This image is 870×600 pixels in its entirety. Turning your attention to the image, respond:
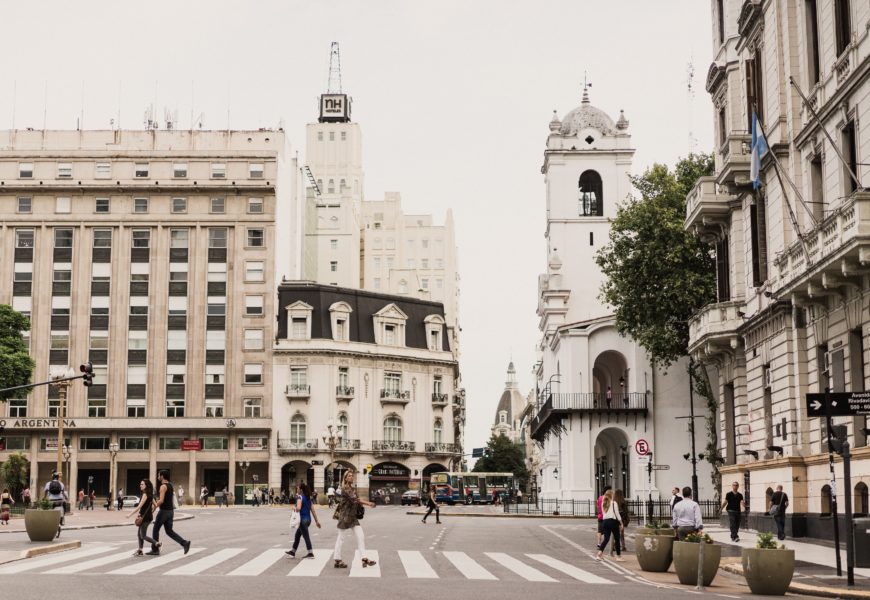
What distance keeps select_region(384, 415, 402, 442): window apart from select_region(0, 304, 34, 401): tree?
111ft

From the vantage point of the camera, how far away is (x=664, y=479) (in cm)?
6412

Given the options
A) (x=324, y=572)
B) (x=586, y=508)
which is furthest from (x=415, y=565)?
(x=586, y=508)

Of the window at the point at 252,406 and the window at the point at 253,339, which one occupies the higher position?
the window at the point at 253,339

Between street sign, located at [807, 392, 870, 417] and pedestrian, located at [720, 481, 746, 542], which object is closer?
street sign, located at [807, 392, 870, 417]

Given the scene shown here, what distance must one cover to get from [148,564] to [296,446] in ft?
247

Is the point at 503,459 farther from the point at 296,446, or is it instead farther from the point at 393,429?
the point at 296,446

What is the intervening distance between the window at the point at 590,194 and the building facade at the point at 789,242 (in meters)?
36.6

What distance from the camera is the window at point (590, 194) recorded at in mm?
79750

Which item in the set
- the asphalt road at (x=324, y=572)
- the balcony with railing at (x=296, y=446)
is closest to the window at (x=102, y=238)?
the balcony with railing at (x=296, y=446)

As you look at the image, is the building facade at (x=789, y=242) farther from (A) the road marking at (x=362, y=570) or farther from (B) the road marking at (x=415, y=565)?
(A) the road marking at (x=362, y=570)

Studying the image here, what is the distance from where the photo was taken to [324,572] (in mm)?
20609

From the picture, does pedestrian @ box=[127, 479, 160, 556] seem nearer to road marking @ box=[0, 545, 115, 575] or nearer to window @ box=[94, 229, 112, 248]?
road marking @ box=[0, 545, 115, 575]

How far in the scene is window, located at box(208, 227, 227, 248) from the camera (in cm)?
9825

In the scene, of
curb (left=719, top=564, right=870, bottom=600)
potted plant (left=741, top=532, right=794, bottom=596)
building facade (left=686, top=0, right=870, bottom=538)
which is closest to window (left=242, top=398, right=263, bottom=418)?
building facade (left=686, top=0, right=870, bottom=538)
